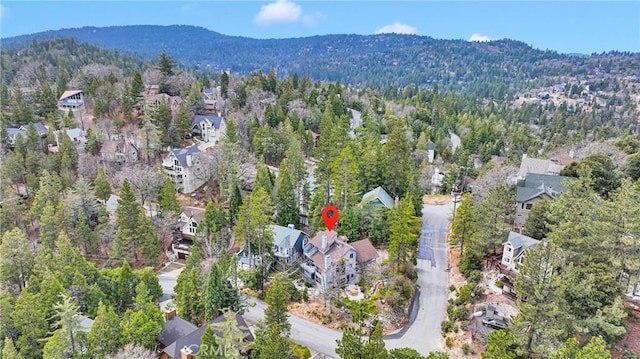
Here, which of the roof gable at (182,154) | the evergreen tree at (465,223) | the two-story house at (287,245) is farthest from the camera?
the roof gable at (182,154)

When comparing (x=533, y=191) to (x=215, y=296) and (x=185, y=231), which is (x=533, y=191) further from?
(x=185, y=231)

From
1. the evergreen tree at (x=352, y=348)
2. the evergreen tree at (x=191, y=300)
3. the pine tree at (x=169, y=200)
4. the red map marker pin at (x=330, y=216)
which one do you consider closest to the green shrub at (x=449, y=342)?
the evergreen tree at (x=352, y=348)

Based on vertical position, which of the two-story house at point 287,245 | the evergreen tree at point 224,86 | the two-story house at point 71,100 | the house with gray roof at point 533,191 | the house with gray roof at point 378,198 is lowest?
the two-story house at point 287,245

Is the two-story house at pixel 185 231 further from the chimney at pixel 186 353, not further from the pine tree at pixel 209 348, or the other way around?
the pine tree at pixel 209 348

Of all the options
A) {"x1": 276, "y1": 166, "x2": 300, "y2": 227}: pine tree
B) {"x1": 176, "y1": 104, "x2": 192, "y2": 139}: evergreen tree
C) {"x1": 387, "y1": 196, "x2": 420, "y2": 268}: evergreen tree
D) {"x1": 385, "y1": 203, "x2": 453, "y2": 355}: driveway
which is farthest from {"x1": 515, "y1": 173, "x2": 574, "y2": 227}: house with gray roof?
{"x1": 176, "y1": 104, "x2": 192, "y2": 139}: evergreen tree

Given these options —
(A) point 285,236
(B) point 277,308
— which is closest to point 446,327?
(B) point 277,308

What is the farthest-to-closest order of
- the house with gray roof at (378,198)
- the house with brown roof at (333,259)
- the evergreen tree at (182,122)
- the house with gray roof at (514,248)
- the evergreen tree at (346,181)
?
the evergreen tree at (182,122) → the evergreen tree at (346,181) → the house with gray roof at (378,198) → the house with brown roof at (333,259) → the house with gray roof at (514,248)

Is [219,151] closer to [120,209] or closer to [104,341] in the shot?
[120,209]
